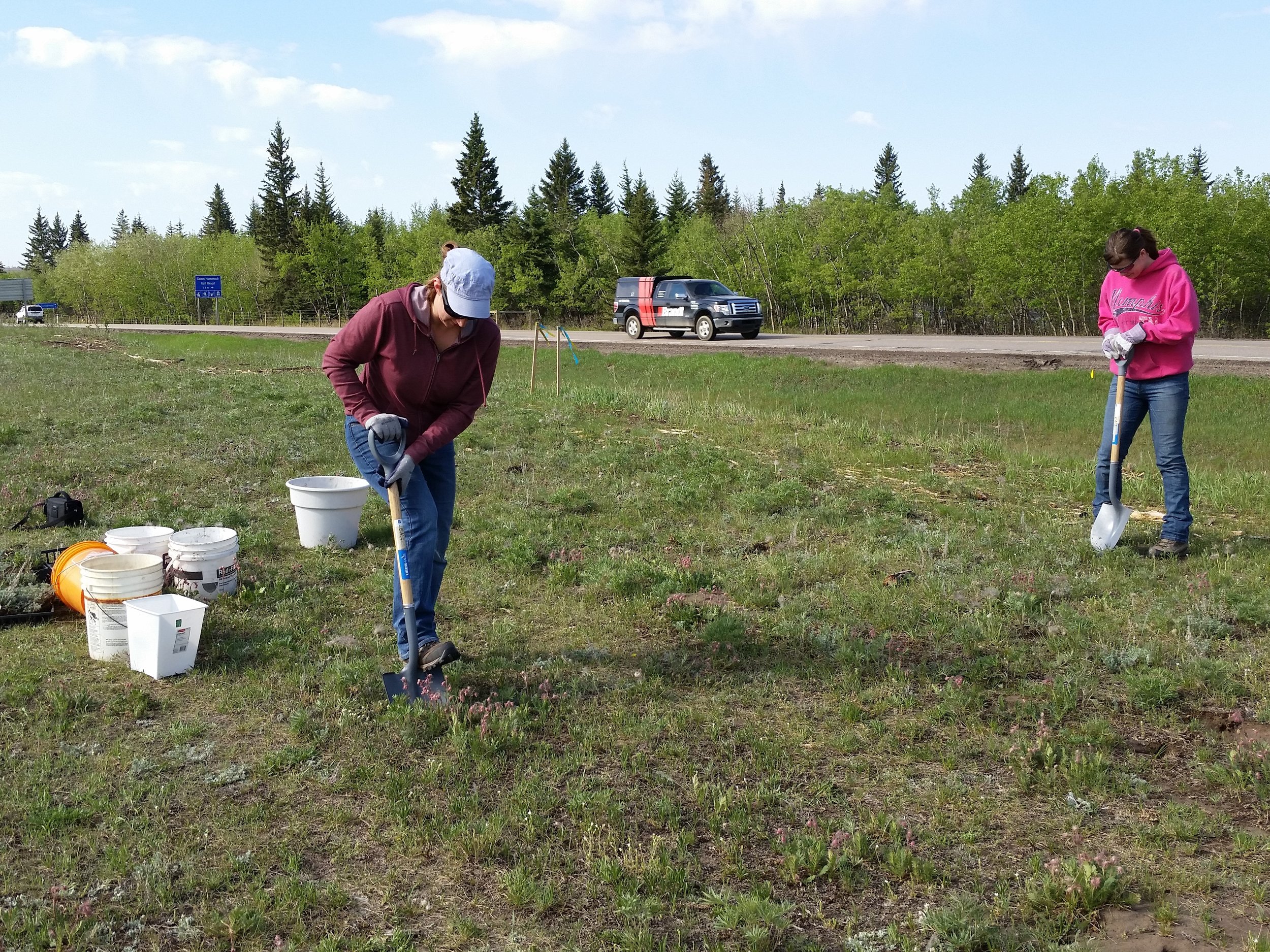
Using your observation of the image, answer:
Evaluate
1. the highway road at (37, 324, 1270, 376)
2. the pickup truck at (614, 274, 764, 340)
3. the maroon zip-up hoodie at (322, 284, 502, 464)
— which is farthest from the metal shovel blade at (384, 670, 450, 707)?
the pickup truck at (614, 274, 764, 340)

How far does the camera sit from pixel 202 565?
6.06 m

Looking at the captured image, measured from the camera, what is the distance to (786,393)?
19.5 m

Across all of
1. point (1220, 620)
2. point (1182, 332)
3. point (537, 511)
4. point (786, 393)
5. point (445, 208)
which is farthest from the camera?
point (445, 208)

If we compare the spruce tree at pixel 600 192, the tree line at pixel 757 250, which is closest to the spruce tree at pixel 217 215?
the tree line at pixel 757 250

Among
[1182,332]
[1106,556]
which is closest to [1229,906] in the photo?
[1106,556]

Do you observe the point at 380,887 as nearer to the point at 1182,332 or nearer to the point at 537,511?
the point at 537,511

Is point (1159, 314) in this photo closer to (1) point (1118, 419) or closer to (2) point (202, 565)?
(1) point (1118, 419)

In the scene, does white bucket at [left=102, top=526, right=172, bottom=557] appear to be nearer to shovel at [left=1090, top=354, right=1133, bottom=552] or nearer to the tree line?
shovel at [left=1090, top=354, right=1133, bottom=552]

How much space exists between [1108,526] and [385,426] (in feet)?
18.0

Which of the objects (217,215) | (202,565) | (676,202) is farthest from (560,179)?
(202,565)

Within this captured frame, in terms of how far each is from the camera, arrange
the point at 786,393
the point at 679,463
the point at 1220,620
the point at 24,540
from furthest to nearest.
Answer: the point at 786,393, the point at 679,463, the point at 24,540, the point at 1220,620

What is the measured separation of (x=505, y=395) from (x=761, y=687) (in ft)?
41.2

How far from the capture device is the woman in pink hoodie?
22.6 feet

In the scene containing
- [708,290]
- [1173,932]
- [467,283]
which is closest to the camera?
[1173,932]
